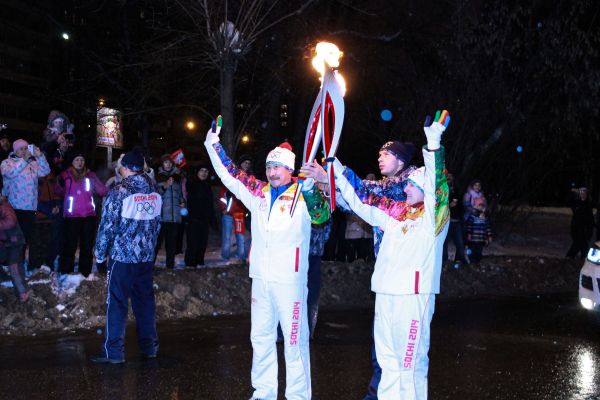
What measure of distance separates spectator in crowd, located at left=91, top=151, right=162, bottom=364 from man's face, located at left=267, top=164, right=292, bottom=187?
197 centimetres

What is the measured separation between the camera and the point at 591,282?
33.7ft

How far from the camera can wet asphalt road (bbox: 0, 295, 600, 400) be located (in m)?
7.07

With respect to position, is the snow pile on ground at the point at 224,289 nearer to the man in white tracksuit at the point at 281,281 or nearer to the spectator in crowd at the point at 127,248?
the spectator in crowd at the point at 127,248

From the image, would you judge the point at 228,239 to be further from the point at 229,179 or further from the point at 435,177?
the point at 435,177

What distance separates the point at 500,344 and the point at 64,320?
4990 millimetres

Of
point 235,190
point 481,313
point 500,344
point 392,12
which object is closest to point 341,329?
point 500,344

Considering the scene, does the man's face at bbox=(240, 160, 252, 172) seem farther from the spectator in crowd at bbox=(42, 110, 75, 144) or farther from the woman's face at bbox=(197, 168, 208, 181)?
the spectator in crowd at bbox=(42, 110, 75, 144)

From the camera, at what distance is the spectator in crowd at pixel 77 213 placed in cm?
1146

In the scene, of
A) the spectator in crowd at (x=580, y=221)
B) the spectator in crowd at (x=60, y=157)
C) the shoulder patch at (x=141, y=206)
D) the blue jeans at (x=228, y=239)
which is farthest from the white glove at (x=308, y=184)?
the spectator in crowd at (x=580, y=221)

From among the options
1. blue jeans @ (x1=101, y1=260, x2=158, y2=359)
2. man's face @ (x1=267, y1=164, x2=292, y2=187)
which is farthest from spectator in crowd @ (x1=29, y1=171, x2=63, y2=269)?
man's face @ (x1=267, y1=164, x2=292, y2=187)

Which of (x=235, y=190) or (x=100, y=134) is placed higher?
(x=100, y=134)

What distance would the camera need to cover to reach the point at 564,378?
25.7 feet

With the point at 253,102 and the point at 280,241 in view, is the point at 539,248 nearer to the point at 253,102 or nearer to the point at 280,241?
the point at 253,102

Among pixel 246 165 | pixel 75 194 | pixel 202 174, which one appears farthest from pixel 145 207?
pixel 202 174
